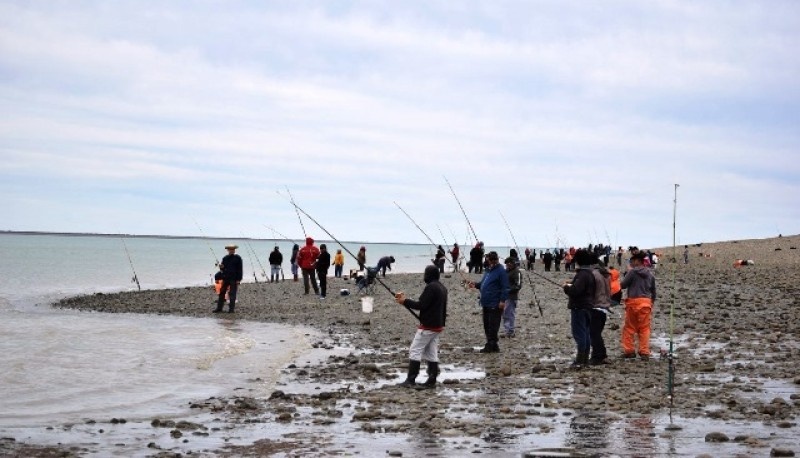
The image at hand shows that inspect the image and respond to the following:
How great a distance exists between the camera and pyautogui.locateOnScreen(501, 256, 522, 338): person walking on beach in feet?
53.7

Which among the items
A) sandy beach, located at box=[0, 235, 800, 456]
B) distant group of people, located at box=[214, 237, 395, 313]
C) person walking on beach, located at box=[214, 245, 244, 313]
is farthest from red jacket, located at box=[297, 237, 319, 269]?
sandy beach, located at box=[0, 235, 800, 456]

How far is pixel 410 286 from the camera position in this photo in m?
35.0

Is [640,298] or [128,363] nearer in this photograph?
[640,298]

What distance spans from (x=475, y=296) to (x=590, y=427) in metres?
20.6

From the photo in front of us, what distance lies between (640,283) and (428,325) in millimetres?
3659

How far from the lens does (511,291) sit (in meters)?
16.6

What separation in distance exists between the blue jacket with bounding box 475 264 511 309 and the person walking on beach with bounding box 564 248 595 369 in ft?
5.55

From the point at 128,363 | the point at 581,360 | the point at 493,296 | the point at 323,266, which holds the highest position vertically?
the point at 323,266

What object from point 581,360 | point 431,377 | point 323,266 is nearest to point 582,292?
point 581,360

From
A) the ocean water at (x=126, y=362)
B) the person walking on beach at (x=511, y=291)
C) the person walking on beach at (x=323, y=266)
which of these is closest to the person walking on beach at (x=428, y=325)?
the ocean water at (x=126, y=362)

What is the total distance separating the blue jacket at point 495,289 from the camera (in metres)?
14.7

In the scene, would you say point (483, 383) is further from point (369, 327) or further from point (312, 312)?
point (312, 312)

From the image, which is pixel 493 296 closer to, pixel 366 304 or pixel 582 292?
pixel 582 292

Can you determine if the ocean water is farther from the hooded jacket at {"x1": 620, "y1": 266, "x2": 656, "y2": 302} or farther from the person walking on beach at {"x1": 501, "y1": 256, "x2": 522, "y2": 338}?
the hooded jacket at {"x1": 620, "y1": 266, "x2": 656, "y2": 302}
